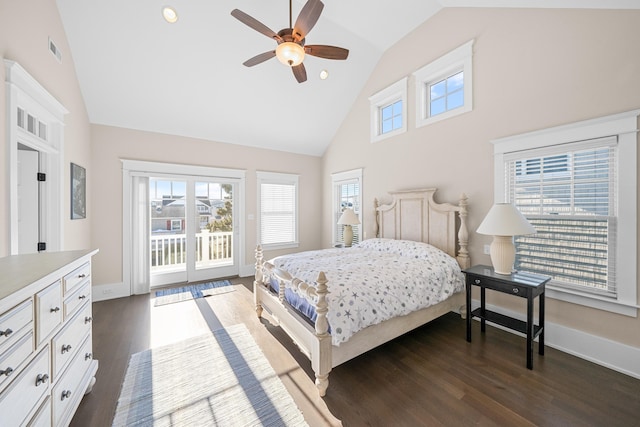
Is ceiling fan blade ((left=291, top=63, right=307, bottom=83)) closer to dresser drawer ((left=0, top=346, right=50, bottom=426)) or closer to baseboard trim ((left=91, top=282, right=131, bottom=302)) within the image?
dresser drawer ((left=0, top=346, right=50, bottom=426))

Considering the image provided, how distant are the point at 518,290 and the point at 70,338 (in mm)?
3434

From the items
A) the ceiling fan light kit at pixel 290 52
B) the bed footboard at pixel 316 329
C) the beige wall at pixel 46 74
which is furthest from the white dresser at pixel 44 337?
the ceiling fan light kit at pixel 290 52

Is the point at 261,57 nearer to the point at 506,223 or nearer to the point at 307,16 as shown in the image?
the point at 307,16

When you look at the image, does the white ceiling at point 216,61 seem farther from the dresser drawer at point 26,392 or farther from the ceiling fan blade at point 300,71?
the dresser drawer at point 26,392

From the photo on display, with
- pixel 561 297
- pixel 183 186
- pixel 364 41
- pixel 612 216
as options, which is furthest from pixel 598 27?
pixel 183 186

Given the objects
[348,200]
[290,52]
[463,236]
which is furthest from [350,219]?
[290,52]

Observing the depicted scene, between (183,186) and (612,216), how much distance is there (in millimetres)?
5666

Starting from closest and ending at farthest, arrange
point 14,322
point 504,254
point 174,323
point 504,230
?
point 14,322, point 504,230, point 504,254, point 174,323

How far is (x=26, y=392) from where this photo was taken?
1.08 m

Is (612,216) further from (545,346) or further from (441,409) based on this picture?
(441,409)

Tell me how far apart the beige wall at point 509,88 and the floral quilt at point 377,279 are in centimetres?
69

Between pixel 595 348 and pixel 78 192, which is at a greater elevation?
pixel 78 192

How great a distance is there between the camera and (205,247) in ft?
15.8

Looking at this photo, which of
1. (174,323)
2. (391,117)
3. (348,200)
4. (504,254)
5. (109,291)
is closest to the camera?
(504,254)
